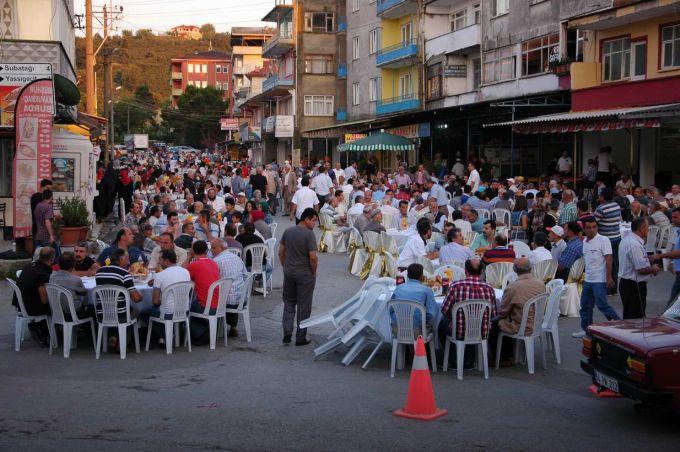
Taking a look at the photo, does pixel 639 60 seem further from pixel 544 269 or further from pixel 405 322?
pixel 405 322

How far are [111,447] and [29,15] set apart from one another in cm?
2102

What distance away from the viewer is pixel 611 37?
27.5m

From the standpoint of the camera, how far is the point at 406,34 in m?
47.1

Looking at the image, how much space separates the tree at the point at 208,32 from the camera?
162 meters

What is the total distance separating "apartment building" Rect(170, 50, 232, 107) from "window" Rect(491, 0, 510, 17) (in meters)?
98.2

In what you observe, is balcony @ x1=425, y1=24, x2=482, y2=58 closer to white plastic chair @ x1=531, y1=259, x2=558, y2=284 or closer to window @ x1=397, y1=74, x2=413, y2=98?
window @ x1=397, y1=74, x2=413, y2=98

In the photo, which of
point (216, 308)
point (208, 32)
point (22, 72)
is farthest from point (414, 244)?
point (208, 32)

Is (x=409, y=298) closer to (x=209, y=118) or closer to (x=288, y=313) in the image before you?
(x=288, y=313)

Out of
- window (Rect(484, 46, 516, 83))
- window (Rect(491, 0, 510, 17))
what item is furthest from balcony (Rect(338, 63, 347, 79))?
window (Rect(491, 0, 510, 17))

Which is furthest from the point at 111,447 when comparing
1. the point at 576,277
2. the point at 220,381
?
the point at 576,277

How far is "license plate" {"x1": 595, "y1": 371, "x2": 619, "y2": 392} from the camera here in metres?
7.23

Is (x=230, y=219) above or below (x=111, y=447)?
above

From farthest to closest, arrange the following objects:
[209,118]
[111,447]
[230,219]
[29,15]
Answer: [209,118]
[29,15]
[230,219]
[111,447]

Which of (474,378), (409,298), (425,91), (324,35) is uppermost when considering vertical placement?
(324,35)
